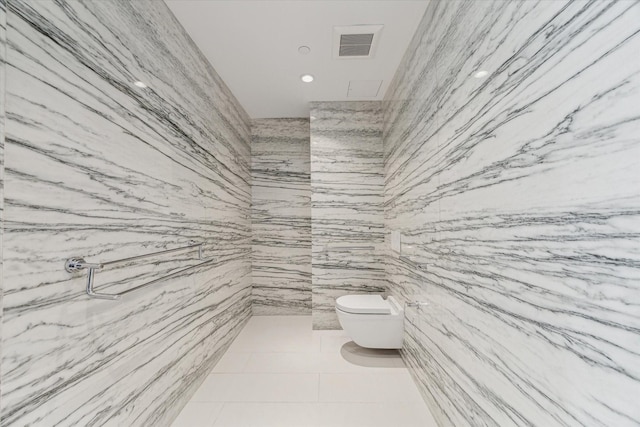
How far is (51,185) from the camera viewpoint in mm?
922

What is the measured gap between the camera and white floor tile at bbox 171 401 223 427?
62.7 inches

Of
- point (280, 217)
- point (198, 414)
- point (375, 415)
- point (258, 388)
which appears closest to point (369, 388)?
point (375, 415)

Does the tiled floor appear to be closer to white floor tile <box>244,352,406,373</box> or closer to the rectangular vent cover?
white floor tile <box>244,352,406,373</box>

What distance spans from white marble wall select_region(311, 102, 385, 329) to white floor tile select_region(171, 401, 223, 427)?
1.34 meters

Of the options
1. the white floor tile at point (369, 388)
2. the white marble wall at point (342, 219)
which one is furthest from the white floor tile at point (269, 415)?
the white marble wall at point (342, 219)

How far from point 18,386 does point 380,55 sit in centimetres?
261

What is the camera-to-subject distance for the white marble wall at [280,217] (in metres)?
3.43

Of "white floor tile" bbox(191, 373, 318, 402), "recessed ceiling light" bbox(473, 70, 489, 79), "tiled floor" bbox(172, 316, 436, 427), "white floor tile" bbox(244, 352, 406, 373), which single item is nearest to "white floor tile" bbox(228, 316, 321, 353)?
"tiled floor" bbox(172, 316, 436, 427)

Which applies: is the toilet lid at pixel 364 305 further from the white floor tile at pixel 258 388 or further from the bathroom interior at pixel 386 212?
the white floor tile at pixel 258 388

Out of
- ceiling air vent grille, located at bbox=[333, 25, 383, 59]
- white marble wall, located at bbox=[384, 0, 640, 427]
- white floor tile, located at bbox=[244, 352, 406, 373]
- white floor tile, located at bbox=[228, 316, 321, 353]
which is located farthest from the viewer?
white floor tile, located at bbox=[228, 316, 321, 353]

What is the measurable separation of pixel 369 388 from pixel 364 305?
2.02ft

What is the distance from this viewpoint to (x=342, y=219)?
9.71ft

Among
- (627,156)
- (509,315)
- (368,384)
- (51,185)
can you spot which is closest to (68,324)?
(51,185)

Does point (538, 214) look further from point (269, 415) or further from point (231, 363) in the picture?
point (231, 363)
